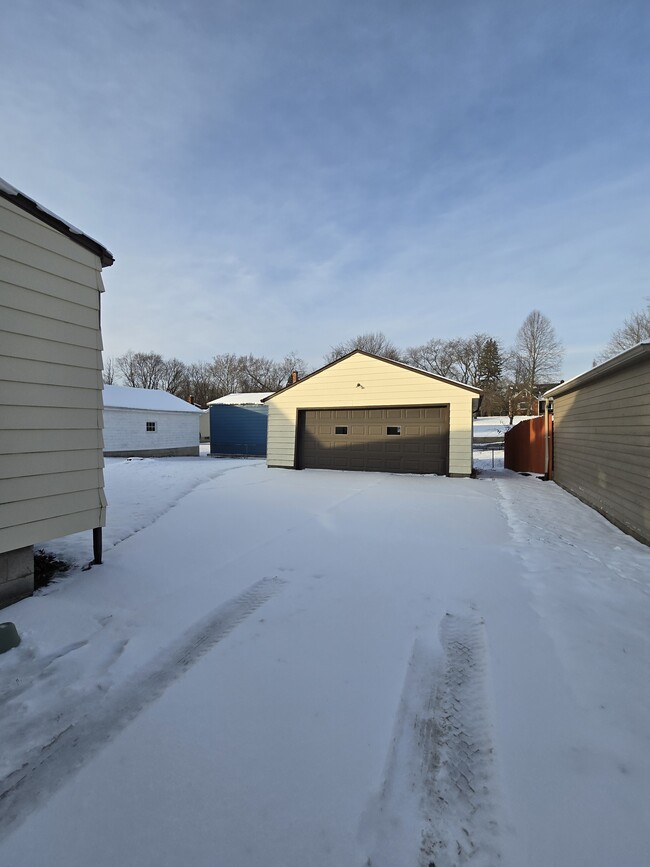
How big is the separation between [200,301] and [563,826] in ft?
68.0

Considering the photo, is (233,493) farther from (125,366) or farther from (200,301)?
(125,366)

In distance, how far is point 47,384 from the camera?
3445mm

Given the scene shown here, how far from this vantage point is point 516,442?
1481 cm

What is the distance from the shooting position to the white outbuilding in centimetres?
1850

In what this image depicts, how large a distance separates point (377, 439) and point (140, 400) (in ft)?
46.6

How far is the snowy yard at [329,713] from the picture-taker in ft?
4.65

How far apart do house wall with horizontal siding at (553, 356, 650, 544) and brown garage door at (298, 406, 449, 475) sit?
11.2ft

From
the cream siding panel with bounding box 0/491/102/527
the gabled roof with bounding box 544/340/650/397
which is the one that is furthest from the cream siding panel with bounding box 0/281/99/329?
the gabled roof with bounding box 544/340/650/397

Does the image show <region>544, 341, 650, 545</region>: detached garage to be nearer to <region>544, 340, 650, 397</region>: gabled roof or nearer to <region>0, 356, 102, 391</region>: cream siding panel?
<region>544, 340, 650, 397</region>: gabled roof

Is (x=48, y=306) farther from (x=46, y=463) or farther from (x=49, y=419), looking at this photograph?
(x=46, y=463)

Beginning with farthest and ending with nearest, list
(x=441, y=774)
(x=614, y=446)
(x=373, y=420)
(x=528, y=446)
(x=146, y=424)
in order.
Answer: (x=146, y=424), (x=528, y=446), (x=373, y=420), (x=614, y=446), (x=441, y=774)

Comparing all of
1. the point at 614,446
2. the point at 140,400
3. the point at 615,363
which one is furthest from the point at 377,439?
the point at 140,400

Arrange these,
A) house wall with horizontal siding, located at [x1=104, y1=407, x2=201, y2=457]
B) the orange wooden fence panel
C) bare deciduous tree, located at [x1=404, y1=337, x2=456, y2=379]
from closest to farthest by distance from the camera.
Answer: the orange wooden fence panel → house wall with horizontal siding, located at [x1=104, y1=407, x2=201, y2=457] → bare deciduous tree, located at [x1=404, y1=337, x2=456, y2=379]

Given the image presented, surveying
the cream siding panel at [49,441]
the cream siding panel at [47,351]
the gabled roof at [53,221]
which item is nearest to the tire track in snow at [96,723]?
the cream siding panel at [49,441]
